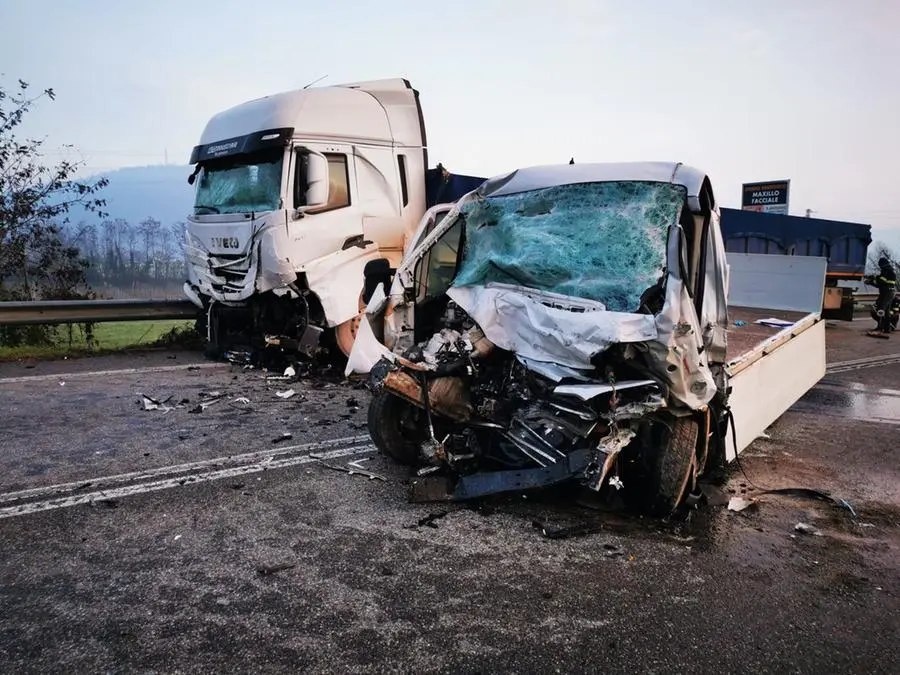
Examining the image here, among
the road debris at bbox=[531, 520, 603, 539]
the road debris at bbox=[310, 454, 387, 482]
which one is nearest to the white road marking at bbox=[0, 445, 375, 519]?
the road debris at bbox=[310, 454, 387, 482]

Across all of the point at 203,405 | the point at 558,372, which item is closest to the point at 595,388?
the point at 558,372

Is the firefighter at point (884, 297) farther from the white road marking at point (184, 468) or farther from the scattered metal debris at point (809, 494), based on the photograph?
the white road marking at point (184, 468)

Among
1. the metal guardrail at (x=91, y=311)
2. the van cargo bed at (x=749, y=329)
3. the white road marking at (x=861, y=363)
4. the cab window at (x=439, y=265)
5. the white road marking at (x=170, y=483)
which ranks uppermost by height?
the cab window at (x=439, y=265)

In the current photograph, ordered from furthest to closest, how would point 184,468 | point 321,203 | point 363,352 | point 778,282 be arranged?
point 778,282, point 321,203, point 363,352, point 184,468

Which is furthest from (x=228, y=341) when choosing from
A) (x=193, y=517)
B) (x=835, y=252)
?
(x=835, y=252)

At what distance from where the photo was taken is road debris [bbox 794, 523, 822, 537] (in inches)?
150

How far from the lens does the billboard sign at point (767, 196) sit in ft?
77.5

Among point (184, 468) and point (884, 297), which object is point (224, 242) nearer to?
point (184, 468)

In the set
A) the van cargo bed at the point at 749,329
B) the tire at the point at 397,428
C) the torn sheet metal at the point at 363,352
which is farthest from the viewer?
the torn sheet metal at the point at 363,352

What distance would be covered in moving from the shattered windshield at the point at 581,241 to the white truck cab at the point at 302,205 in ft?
11.3

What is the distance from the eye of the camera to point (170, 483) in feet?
13.8

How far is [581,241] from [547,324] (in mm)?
753

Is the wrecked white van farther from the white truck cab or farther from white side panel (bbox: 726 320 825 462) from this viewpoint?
the white truck cab

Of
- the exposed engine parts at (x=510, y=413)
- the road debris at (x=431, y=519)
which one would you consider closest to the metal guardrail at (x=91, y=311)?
the exposed engine parts at (x=510, y=413)
